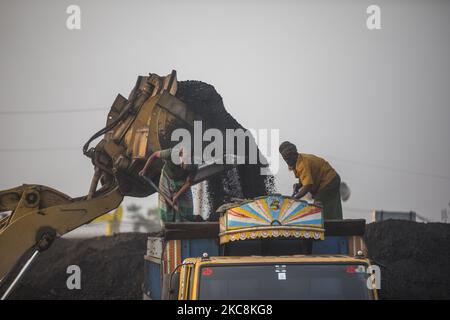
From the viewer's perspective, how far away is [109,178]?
11.9 metres

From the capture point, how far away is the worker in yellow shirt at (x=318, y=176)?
940cm

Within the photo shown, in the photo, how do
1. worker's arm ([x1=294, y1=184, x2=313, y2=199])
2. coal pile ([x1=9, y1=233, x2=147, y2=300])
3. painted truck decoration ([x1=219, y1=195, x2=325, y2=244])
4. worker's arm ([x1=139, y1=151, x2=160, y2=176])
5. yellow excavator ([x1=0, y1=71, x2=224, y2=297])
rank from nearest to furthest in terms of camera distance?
painted truck decoration ([x1=219, y1=195, x2=325, y2=244])
worker's arm ([x1=294, y1=184, x2=313, y2=199])
yellow excavator ([x1=0, y1=71, x2=224, y2=297])
worker's arm ([x1=139, y1=151, x2=160, y2=176])
coal pile ([x1=9, y1=233, x2=147, y2=300])

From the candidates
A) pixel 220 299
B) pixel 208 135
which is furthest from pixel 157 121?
pixel 220 299

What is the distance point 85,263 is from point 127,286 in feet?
6.68

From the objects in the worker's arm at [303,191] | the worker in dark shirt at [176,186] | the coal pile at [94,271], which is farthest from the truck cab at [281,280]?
the coal pile at [94,271]

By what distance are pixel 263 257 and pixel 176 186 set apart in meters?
3.35

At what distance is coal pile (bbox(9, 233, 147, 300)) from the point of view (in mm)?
14945

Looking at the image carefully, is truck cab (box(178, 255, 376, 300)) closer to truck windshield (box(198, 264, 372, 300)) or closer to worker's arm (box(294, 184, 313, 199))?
truck windshield (box(198, 264, 372, 300))

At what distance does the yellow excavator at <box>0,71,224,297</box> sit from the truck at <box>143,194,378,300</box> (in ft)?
6.08

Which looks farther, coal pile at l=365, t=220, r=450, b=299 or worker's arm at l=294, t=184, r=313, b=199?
coal pile at l=365, t=220, r=450, b=299

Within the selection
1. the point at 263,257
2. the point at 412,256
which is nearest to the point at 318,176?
the point at 263,257

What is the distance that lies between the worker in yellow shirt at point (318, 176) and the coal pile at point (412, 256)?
1.98 meters

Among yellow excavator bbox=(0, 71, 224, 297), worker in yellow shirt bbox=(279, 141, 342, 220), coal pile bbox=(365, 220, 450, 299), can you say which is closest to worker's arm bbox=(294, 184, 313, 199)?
worker in yellow shirt bbox=(279, 141, 342, 220)

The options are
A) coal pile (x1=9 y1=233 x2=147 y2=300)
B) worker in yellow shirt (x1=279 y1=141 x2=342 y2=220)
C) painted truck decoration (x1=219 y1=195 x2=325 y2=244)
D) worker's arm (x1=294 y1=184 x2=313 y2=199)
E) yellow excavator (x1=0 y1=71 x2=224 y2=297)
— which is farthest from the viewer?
coal pile (x1=9 y1=233 x2=147 y2=300)
